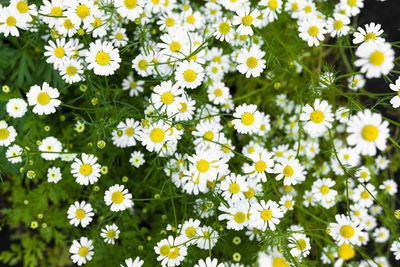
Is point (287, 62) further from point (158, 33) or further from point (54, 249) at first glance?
point (54, 249)

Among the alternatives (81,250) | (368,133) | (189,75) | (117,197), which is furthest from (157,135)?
(368,133)

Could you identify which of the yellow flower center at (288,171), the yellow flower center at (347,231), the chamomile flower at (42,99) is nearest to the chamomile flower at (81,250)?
the chamomile flower at (42,99)

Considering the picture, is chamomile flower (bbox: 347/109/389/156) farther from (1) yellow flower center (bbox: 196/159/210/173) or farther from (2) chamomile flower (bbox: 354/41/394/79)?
(1) yellow flower center (bbox: 196/159/210/173)

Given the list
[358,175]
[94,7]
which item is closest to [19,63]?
[94,7]

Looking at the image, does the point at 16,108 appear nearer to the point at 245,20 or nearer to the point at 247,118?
the point at 247,118

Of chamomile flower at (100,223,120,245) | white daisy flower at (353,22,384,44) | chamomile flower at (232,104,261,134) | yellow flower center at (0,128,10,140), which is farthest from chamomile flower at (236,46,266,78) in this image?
yellow flower center at (0,128,10,140)
